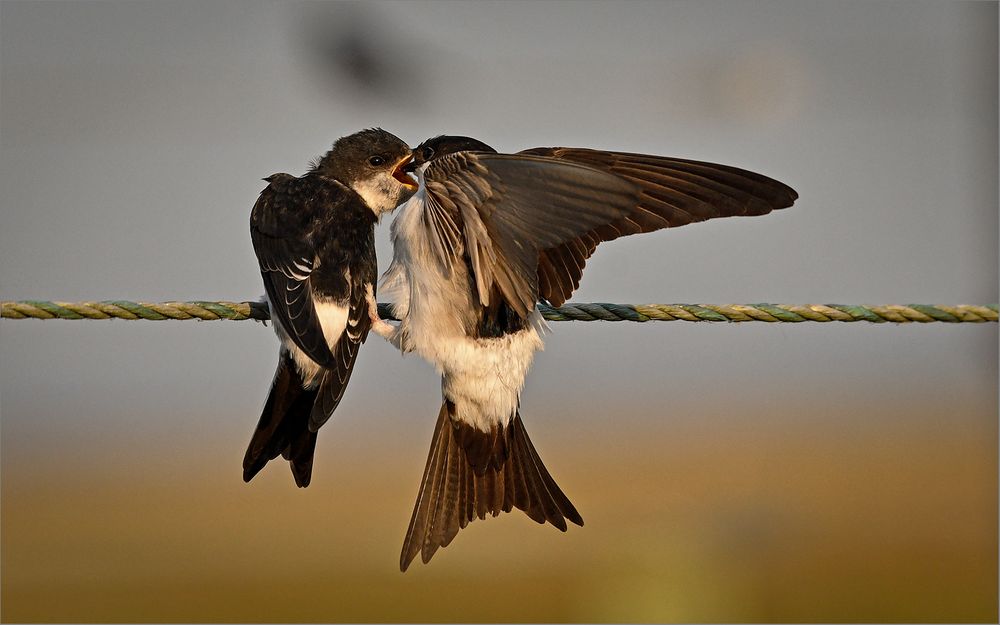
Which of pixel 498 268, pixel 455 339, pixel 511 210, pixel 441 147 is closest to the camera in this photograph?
pixel 511 210

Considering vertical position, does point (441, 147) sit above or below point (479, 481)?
above

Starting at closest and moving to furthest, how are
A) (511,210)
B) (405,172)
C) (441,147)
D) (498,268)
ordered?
1. (511,210)
2. (498,268)
3. (441,147)
4. (405,172)

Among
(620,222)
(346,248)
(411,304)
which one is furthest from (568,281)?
(346,248)

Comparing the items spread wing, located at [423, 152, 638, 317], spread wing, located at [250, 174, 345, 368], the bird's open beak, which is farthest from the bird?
the bird's open beak

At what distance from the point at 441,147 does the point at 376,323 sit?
1.88 ft

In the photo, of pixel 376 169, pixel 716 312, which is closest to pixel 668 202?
pixel 716 312

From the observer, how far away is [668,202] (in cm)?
236

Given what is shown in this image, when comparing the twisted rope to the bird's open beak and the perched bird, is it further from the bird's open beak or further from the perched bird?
the bird's open beak

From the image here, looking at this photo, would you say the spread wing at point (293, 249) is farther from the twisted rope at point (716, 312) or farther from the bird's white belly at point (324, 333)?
the twisted rope at point (716, 312)

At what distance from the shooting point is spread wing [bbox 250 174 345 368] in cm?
229

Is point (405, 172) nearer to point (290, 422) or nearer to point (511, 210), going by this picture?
point (290, 422)

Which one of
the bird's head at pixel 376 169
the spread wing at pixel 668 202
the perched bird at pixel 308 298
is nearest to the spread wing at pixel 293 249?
the perched bird at pixel 308 298

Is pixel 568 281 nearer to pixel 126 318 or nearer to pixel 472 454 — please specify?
pixel 472 454

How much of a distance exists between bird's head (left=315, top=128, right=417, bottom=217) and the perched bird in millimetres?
253
